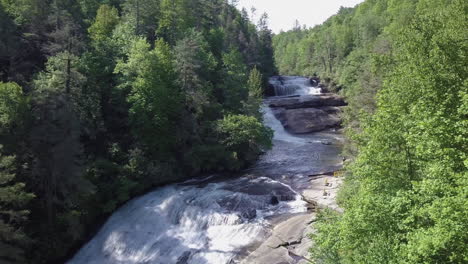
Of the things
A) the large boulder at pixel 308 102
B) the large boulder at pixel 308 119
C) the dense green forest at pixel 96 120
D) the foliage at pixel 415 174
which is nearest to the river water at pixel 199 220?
the dense green forest at pixel 96 120

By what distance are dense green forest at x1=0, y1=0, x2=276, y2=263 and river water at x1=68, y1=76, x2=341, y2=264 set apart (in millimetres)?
2021

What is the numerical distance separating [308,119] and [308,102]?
20.3 ft

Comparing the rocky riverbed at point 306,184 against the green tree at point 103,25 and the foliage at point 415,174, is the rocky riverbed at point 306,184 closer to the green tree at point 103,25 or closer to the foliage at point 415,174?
the foliage at point 415,174

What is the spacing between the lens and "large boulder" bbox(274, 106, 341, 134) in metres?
54.4

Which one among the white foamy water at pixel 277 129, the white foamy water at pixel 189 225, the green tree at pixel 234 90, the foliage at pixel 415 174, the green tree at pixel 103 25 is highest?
the green tree at pixel 103 25

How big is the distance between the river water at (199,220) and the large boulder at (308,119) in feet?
69.6

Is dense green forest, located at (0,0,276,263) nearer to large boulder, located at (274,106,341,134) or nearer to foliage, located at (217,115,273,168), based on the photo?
foliage, located at (217,115,273,168)

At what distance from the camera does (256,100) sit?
4266cm

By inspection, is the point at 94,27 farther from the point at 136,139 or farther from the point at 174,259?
the point at 174,259

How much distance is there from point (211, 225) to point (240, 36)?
58.8 m

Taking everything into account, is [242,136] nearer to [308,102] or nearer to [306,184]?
[306,184]

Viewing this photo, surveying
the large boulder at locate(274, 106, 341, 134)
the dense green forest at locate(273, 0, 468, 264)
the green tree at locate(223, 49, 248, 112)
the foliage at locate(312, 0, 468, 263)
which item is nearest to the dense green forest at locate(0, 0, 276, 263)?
the green tree at locate(223, 49, 248, 112)

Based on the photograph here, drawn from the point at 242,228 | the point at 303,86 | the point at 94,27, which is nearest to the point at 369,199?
the point at 242,228

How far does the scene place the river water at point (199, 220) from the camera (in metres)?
22.0
